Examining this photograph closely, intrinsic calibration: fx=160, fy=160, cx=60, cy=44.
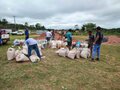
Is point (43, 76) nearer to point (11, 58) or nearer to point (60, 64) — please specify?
point (60, 64)

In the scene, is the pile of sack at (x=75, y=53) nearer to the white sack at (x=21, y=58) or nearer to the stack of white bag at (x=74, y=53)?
the stack of white bag at (x=74, y=53)

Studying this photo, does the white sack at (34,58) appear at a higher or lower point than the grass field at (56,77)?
higher

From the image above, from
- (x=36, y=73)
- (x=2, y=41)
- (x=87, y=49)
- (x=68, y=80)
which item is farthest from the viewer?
(x=2, y=41)

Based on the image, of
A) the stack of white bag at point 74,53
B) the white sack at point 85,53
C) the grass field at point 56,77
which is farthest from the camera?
the white sack at point 85,53

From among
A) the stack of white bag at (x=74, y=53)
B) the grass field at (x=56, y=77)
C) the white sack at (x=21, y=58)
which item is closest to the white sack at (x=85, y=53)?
the stack of white bag at (x=74, y=53)

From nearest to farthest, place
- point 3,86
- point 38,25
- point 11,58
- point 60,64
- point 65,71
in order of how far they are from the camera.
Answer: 1. point 3,86
2. point 65,71
3. point 60,64
4. point 11,58
5. point 38,25

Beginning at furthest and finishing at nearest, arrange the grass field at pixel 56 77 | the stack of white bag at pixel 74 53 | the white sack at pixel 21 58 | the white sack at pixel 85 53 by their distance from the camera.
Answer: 1. the white sack at pixel 85 53
2. the stack of white bag at pixel 74 53
3. the white sack at pixel 21 58
4. the grass field at pixel 56 77

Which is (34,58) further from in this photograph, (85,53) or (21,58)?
(85,53)

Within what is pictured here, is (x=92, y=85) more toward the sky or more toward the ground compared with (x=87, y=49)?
more toward the ground

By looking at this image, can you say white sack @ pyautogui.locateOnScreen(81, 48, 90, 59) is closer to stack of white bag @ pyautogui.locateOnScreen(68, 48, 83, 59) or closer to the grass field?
stack of white bag @ pyautogui.locateOnScreen(68, 48, 83, 59)

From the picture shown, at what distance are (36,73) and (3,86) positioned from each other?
1281 mm

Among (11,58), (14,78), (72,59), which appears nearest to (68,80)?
(14,78)

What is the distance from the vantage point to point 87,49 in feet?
26.9

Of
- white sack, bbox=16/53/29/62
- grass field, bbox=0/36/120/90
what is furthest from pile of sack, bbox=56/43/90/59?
white sack, bbox=16/53/29/62
